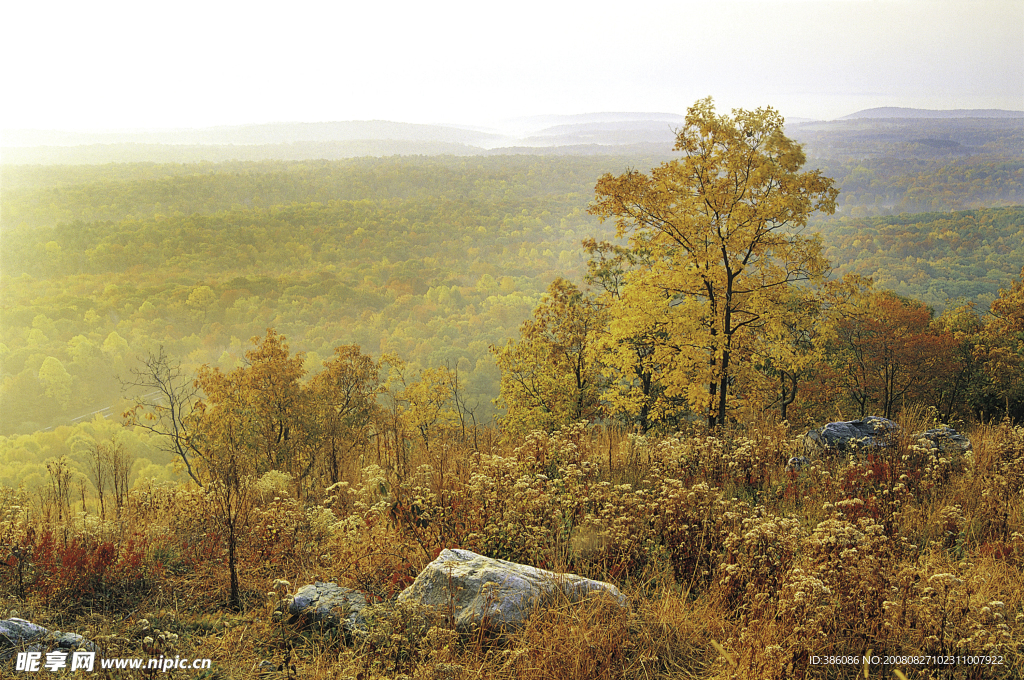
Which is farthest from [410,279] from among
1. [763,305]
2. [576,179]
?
[763,305]

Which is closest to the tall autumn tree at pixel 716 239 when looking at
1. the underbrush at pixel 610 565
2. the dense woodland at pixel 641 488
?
the dense woodland at pixel 641 488

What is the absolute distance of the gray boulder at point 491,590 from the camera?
11.8 feet

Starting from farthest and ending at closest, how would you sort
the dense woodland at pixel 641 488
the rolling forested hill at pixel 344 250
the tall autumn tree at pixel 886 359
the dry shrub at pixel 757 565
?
the rolling forested hill at pixel 344 250
the tall autumn tree at pixel 886 359
the dry shrub at pixel 757 565
the dense woodland at pixel 641 488

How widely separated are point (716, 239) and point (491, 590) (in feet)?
35.3

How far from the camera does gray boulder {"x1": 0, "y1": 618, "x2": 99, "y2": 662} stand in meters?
3.48

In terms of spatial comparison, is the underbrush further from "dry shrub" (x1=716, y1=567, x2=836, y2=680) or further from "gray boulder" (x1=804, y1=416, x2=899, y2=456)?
"gray boulder" (x1=804, y1=416, x2=899, y2=456)

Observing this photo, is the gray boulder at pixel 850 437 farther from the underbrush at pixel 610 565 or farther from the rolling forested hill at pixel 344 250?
the rolling forested hill at pixel 344 250

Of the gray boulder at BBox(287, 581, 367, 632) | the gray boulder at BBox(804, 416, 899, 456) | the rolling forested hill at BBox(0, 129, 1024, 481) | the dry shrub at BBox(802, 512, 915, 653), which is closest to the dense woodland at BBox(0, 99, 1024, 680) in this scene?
the dry shrub at BBox(802, 512, 915, 653)

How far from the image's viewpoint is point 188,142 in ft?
541

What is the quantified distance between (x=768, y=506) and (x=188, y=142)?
193 meters

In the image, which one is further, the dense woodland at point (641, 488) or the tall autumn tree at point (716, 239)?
the tall autumn tree at point (716, 239)

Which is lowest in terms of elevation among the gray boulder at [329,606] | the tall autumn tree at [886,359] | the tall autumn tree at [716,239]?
the tall autumn tree at [886,359]

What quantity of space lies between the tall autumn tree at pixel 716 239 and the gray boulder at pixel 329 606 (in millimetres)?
10464

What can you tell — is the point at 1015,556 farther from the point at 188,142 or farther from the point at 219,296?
the point at 188,142
